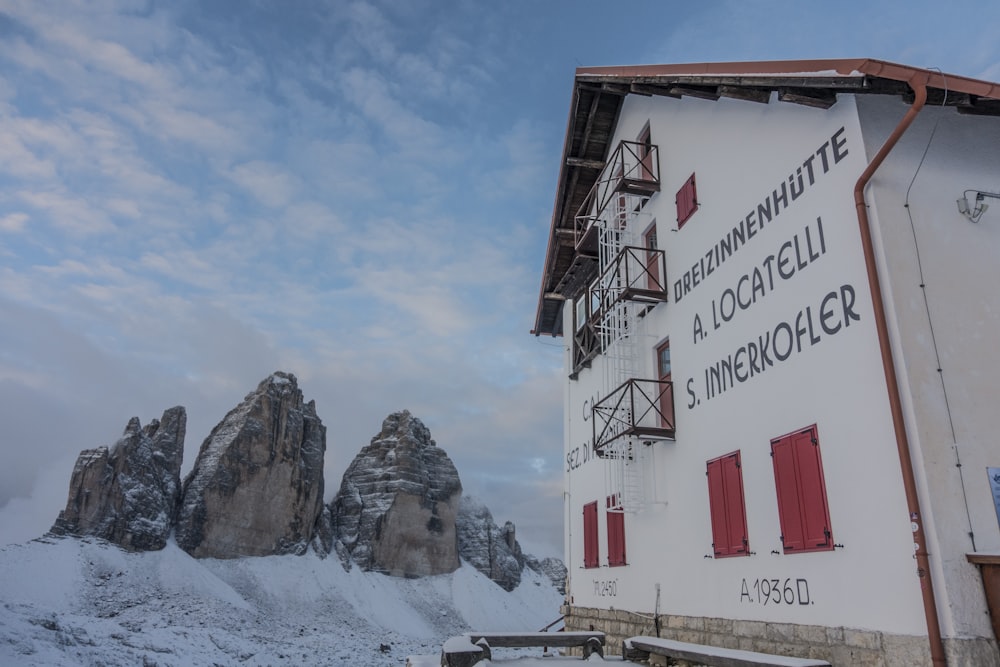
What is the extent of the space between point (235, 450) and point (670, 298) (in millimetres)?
58227

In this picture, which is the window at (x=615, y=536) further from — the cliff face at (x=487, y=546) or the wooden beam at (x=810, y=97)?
the cliff face at (x=487, y=546)

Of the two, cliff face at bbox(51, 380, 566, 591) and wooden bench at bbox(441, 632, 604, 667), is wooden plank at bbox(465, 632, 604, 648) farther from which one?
cliff face at bbox(51, 380, 566, 591)

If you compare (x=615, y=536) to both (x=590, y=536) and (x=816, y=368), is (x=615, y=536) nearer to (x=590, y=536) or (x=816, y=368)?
(x=590, y=536)

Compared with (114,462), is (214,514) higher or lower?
lower

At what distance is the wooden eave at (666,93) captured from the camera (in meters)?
8.16

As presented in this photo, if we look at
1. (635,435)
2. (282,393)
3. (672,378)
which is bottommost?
(635,435)

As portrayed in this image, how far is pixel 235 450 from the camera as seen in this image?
6312 centimetres

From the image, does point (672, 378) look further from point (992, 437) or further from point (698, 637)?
point (992, 437)

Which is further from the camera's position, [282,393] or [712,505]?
[282,393]

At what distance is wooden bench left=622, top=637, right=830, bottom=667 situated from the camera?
691cm

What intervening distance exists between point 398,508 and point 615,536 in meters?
61.5

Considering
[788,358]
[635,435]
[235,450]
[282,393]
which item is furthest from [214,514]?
[788,358]

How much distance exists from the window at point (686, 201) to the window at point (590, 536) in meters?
8.10

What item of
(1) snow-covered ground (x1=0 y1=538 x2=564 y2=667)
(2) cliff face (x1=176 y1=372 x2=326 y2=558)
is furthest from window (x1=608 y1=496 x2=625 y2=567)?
(2) cliff face (x1=176 y1=372 x2=326 y2=558)
